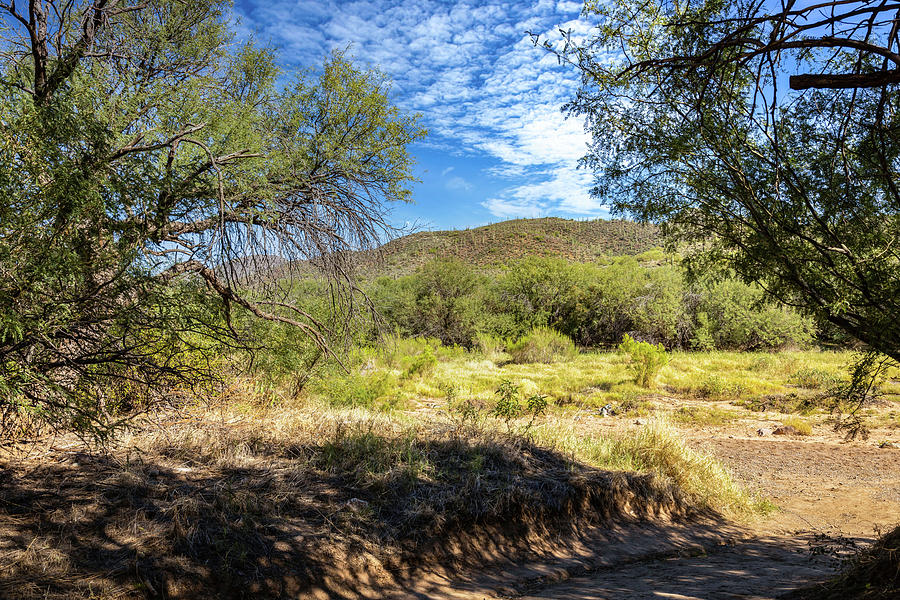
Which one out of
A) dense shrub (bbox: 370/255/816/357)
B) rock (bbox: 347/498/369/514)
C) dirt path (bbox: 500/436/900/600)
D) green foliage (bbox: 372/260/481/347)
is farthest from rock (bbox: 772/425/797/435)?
green foliage (bbox: 372/260/481/347)

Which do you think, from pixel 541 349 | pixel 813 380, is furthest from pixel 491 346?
pixel 813 380

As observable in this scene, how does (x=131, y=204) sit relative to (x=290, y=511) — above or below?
above

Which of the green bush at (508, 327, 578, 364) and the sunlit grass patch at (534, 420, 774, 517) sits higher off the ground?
the green bush at (508, 327, 578, 364)

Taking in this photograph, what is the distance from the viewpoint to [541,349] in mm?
24250

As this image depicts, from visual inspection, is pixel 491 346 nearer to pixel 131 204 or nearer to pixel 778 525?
pixel 778 525

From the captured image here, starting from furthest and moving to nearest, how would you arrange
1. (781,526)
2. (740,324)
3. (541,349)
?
(740,324) → (541,349) → (781,526)

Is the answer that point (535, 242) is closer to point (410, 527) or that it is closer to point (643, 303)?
point (643, 303)

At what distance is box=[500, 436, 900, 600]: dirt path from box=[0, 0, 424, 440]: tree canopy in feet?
13.0

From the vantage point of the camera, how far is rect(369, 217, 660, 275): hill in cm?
6512

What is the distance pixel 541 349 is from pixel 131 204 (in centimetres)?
2130

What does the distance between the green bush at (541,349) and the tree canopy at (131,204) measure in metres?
17.4

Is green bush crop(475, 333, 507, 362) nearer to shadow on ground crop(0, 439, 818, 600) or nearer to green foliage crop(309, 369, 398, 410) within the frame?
green foliage crop(309, 369, 398, 410)

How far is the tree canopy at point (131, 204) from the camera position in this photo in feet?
12.1

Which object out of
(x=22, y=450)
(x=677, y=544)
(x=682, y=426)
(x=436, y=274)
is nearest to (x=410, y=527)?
(x=677, y=544)
